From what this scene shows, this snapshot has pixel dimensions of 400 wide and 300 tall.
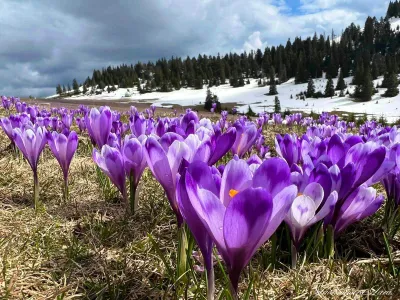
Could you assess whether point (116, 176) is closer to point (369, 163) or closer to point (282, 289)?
point (282, 289)

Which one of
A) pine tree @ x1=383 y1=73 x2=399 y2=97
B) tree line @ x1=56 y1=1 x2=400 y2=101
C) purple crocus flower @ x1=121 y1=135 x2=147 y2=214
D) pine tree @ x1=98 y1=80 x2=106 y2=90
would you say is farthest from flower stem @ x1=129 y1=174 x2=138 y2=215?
pine tree @ x1=98 y1=80 x2=106 y2=90

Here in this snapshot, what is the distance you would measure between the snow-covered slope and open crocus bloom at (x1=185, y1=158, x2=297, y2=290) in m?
55.7

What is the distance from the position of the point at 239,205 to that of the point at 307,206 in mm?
525

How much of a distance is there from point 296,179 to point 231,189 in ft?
1.62

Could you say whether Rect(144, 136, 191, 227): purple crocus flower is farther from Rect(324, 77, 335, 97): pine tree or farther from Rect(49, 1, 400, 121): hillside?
Rect(324, 77, 335, 97): pine tree

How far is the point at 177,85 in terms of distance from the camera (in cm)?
9788

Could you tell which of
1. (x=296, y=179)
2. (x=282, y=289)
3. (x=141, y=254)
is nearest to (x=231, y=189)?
(x=296, y=179)

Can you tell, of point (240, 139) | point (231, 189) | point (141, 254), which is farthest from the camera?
point (240, 139)

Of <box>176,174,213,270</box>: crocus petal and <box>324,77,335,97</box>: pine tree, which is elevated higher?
<box>176,174,213,270</box>: crocus petal

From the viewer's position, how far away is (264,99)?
77812mm

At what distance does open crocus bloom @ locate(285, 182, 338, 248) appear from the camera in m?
1.26

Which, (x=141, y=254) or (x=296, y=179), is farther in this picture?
(x=141, y=254)

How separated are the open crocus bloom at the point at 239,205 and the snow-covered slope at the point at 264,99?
183 ft

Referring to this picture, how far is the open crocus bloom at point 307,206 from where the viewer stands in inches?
49.6
